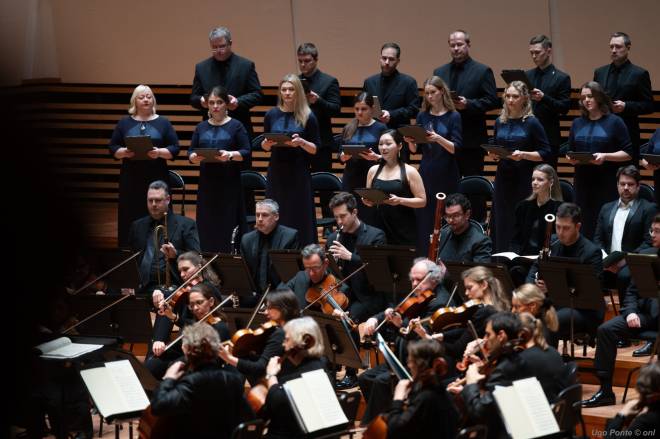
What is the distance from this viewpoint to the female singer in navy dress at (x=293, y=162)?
7.19 metres

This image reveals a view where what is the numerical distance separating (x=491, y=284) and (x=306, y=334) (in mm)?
1127

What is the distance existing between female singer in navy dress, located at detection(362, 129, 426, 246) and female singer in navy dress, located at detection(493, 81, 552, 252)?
0.64 meters

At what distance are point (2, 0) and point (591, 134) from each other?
22.2ft

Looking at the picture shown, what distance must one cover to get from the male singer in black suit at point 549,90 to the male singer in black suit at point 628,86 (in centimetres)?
34

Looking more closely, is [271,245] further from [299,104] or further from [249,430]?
[249,430]

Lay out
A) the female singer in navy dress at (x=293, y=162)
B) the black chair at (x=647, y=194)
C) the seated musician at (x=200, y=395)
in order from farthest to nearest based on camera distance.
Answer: the female singer in navy dress at (x=293, y=162), the black chair at (x=647, y=194), the seated musician at (x=200, y=395)

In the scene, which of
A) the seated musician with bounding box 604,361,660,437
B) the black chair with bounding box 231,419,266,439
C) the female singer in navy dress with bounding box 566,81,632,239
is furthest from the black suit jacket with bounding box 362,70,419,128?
the seated musician with bounding box 604,361,660,437

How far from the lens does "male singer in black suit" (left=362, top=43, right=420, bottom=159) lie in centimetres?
767

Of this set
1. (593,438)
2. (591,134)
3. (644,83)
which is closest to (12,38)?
(593,438)

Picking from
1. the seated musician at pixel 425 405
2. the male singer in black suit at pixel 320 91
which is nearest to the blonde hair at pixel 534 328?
the seated musician at pixel 425 405

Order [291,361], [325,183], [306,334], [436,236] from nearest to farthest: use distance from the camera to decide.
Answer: [306,334] → [291,361] → [436,236] → [325,183]

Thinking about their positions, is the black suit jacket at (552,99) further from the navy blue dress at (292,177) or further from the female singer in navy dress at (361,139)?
the navy blue dress at (292,177)

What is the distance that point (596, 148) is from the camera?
673 centimetres

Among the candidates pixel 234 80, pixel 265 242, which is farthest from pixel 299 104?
pixel 265 242
